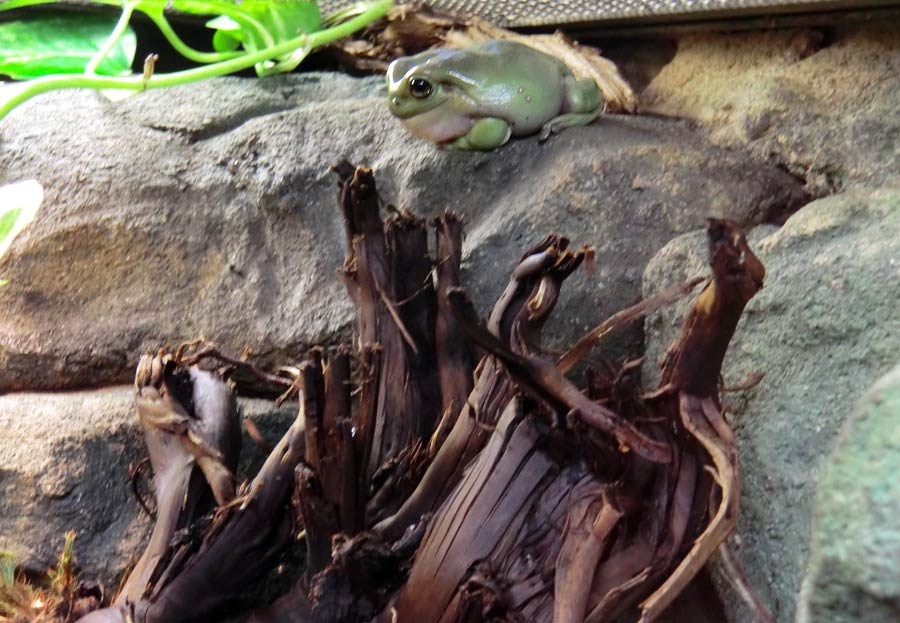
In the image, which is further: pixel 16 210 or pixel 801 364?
pixel 16 210

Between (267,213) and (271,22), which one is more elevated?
(271,22)

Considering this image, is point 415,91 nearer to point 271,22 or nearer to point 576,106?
point 576,106

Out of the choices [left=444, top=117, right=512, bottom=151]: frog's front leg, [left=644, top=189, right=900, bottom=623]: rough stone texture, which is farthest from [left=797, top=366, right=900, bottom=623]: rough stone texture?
[left=444, top=117, right=512, bottom=151]: frog's front leg

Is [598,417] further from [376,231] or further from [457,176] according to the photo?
[457,176]

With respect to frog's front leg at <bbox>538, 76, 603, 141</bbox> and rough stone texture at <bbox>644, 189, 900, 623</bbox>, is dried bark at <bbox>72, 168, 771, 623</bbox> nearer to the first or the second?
rough stone texture at <bbox>644, 189, 900, 623</bbox>

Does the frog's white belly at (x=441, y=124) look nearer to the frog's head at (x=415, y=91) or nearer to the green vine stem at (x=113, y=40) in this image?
the frog's head at (x=415, y=91)

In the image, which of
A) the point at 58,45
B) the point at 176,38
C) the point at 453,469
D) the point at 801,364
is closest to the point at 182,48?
the point at 176,38
